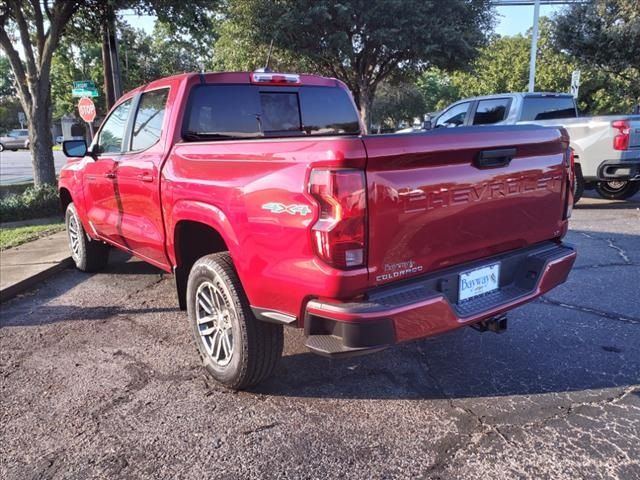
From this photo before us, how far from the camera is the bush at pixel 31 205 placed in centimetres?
913

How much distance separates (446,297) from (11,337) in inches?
140

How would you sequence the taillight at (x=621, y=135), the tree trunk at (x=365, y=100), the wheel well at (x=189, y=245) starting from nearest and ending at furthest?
the wheel well at (x=189, y=245) < the taillight at (x=621, y=135) < the tree trunk at (x=365, y=100)

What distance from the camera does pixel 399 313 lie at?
92.6 inches

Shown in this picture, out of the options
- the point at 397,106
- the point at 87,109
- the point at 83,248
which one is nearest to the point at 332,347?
the point at 83,248

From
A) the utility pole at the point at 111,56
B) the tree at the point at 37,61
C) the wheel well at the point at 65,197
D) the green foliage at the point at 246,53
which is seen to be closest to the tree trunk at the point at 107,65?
the utility pole at the point at 111,56

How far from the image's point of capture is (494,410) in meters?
2.86

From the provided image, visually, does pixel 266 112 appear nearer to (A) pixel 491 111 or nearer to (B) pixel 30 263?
(B) pixel 30 263

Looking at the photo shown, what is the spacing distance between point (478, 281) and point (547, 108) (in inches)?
322

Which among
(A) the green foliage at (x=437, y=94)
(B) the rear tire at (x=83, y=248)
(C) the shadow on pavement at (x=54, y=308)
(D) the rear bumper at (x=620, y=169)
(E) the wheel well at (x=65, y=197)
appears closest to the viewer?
(C) the shadow on pavement at (x=54, y=308)

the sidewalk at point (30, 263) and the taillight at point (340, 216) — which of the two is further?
the sidewalk at point (30, 263)

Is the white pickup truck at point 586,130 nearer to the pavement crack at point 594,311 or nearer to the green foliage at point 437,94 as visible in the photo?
the pavement crack at point 594,311

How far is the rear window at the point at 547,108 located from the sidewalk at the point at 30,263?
7923 millimetres

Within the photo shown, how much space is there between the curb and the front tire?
2.80 metres

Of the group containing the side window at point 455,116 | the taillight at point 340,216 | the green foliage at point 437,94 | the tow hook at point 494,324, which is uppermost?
the green foliage at point 437,94
